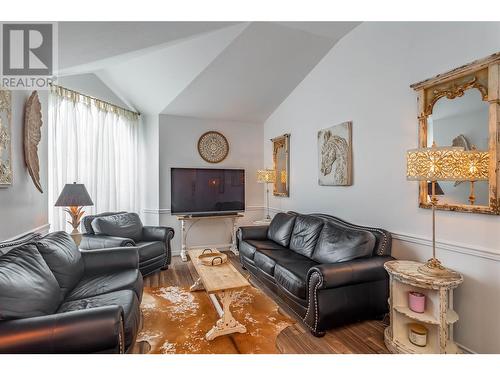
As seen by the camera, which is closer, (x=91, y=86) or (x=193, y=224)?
(x=91, y=86)

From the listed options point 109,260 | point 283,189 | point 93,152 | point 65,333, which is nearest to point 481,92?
point 283,189

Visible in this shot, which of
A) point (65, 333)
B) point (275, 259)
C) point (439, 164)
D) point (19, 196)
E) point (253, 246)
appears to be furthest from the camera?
point (253, 246)

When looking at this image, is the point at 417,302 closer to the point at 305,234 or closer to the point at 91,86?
the point at 305,234

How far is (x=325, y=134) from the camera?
349 centimetres

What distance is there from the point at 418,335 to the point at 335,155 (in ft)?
6.88

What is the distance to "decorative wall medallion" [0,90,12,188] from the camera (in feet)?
7.02

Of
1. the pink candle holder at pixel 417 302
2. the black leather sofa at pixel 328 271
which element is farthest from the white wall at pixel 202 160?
the pink candle holder at pixel 417 302

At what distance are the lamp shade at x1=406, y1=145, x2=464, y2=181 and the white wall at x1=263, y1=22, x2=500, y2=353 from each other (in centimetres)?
51

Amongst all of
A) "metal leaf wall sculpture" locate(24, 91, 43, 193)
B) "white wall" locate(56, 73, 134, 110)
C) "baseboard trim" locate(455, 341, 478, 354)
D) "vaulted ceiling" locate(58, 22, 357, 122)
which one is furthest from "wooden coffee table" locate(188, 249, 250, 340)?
"white wall" locate(56, 73, 134, 110)

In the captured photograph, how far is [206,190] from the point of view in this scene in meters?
4.73

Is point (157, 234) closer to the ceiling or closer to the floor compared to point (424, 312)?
closer to the ceiling

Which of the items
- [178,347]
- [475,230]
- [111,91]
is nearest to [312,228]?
[475,230]

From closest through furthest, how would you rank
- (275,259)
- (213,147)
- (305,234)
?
(275,259)
(305,234)
(213,147)

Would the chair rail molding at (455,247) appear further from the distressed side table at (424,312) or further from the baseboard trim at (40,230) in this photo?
the baseboard trim at (40,230)
